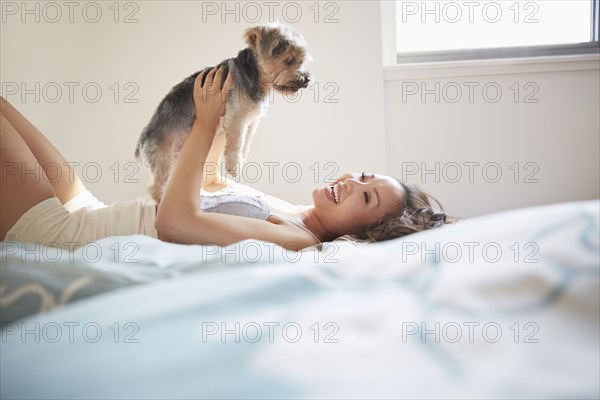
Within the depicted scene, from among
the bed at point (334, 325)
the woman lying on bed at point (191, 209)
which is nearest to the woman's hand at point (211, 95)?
the woman lying on bed at point (191, 209)

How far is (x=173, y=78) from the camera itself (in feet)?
9.79

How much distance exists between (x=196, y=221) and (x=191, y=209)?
1.4 inches

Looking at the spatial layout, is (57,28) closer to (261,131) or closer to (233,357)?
(261,131)

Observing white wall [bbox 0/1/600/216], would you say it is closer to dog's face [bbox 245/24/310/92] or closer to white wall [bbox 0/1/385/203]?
white wall [bbox 0/1/385/203]

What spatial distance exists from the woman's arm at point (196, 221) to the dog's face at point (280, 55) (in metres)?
0.43

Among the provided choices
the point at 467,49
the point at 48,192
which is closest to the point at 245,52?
the point at 48,192

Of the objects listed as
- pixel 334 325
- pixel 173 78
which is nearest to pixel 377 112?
pixel 173 78

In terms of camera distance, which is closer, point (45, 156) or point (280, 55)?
point (45, 156)

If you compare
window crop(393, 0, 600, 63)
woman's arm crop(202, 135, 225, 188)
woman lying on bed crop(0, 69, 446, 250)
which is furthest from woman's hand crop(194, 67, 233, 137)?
window crop(393, 0, 600, 63)

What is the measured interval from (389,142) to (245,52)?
4.22 ft

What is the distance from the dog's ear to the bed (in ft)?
4.03

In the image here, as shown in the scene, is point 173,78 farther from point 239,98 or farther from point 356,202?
point 356,202

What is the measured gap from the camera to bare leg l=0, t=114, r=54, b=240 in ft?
4.33

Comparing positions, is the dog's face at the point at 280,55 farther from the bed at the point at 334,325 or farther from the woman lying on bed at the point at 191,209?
the bed at the point at 334,325
